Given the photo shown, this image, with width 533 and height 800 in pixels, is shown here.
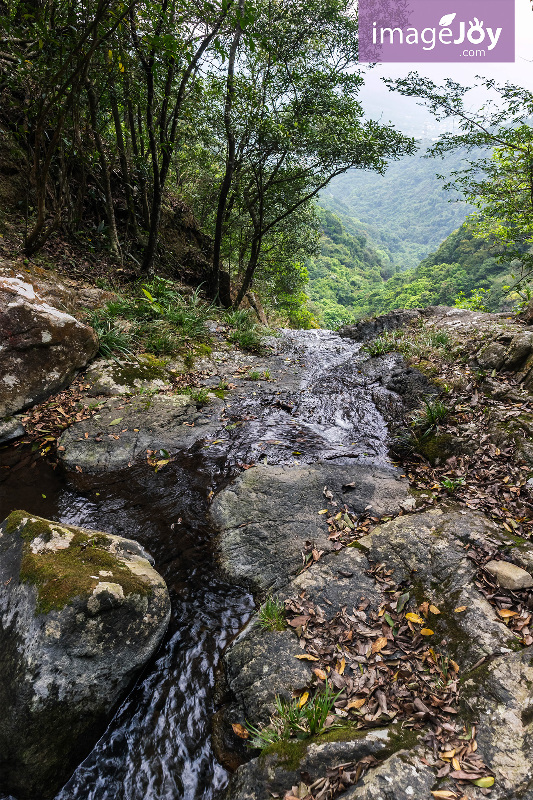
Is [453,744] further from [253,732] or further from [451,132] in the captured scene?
[451,132]

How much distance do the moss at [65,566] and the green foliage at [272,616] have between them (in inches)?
39.9

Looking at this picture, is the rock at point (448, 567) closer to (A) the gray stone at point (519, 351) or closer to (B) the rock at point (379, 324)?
(A) the gray stone at point (519, 351)

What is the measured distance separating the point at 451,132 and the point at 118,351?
36.4 feet

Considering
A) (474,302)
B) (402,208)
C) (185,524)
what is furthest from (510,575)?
(402,208)

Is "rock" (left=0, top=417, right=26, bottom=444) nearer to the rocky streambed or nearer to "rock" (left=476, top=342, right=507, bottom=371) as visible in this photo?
the rocky streambed

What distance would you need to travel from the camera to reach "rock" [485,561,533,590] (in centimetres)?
272

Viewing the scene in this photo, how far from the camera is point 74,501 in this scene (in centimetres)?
439

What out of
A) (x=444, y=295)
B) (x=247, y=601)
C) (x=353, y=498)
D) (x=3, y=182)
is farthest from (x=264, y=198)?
(x=444, y=295)

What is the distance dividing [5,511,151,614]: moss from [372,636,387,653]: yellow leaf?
190cm

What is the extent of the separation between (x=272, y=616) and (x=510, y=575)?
6.45ft

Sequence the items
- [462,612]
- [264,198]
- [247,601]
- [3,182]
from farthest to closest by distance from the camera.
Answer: [264,198] → [3,182] → [247,601] → [462,612]

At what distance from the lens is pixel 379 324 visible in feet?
39.6

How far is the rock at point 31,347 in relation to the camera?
5242 mm

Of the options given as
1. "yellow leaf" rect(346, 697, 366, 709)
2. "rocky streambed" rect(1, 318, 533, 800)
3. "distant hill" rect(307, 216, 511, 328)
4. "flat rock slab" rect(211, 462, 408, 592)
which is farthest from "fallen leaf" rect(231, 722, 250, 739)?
"distant hill" rect(307, 216, 511, 328)
